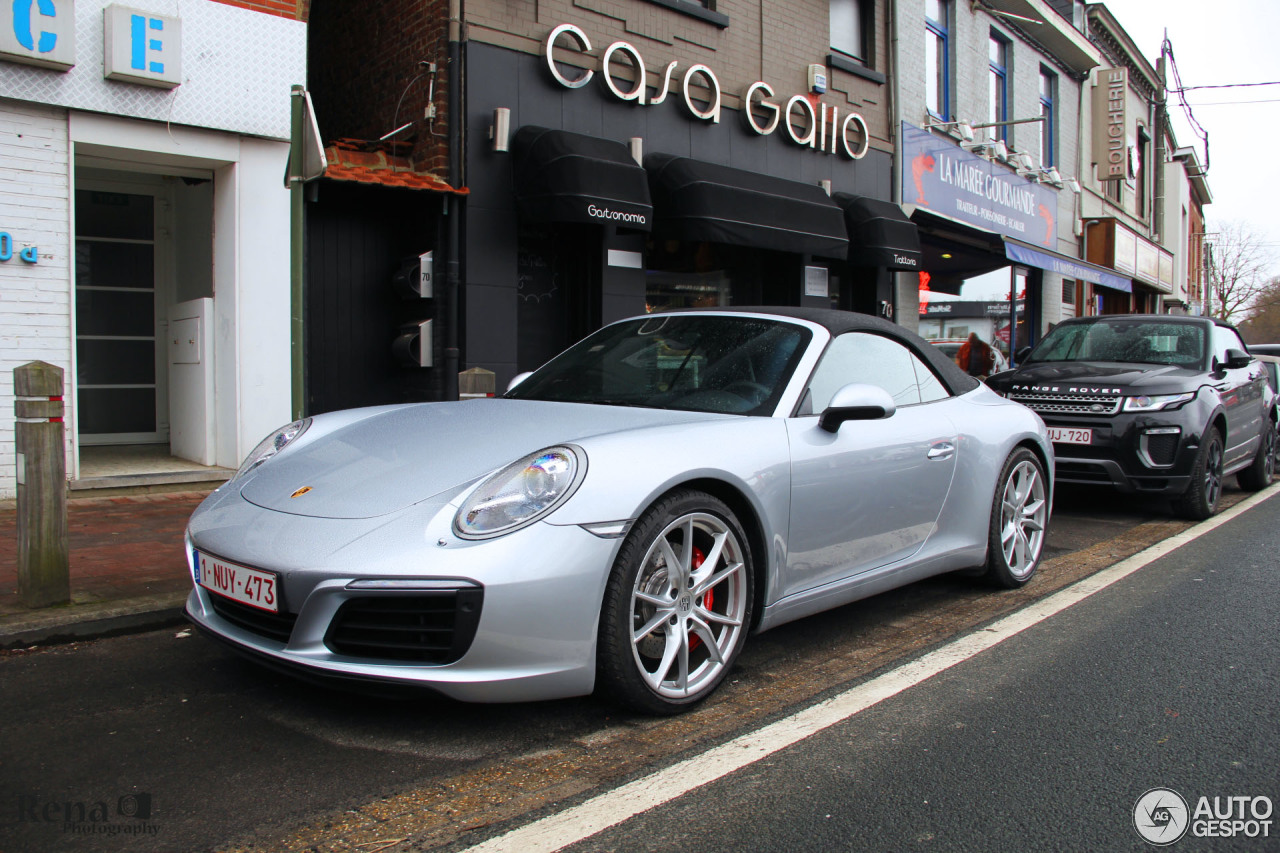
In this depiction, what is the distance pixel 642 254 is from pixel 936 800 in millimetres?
8408

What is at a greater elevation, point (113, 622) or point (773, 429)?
point (773, 429)

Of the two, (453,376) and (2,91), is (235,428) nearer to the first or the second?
(453,376)

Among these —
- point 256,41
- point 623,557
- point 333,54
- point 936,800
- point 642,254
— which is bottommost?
point 936,800

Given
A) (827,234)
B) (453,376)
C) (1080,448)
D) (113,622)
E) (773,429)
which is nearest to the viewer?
(773,429)

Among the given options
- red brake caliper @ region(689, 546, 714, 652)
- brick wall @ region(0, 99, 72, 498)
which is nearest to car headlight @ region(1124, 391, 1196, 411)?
red brake caliper @ region(689, 546, 714, 652)

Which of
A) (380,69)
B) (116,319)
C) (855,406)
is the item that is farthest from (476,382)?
(380,69)

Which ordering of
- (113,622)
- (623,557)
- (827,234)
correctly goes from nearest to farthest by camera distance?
(623,557) → (113,622) → (827,234)

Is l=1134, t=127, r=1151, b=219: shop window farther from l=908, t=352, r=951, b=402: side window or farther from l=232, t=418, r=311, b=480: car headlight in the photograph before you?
l=232, t=418, r=311, b=480: car headlight

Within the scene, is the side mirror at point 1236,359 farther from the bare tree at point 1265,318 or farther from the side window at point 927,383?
the bare tree at point 1265,318

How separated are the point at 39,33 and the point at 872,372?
6074 millimetres

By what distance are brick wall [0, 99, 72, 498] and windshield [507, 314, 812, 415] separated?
445cm

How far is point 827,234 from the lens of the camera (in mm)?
11523

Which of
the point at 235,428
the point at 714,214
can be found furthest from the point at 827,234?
the point at 235,428

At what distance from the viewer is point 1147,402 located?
276 inches
